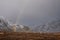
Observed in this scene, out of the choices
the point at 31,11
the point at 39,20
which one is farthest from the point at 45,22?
the point at 31,11

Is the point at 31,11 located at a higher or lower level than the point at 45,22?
higher

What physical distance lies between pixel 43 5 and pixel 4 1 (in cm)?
35

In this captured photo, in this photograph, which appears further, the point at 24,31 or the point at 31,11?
the point at 31,11

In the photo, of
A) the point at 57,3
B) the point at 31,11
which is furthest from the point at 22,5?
the point at 57,3

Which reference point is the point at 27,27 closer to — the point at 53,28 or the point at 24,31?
the point at 24,31

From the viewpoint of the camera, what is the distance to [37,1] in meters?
1.21

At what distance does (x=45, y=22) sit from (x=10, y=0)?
371 millimetres

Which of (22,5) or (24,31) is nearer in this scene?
(24,31)

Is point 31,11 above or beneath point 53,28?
above

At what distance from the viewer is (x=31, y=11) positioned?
1194 mm

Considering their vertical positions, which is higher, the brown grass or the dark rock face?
the dark rock face

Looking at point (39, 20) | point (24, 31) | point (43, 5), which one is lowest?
point (24, 31)

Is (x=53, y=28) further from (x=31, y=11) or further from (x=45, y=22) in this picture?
(x=31, y=11)

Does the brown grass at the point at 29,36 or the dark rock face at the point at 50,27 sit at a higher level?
the dark rock face at the point at 50,27
